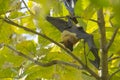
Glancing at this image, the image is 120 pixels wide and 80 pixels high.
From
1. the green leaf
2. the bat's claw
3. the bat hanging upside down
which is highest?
the bat hanging upside down

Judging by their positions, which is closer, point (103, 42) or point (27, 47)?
point (103, 42)

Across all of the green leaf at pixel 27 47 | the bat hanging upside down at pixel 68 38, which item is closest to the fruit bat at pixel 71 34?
the bat hanging upside down at pixel 68 38

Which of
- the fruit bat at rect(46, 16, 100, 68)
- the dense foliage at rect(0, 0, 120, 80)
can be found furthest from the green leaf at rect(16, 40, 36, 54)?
the fruit bat at rect(46, 16, 100, 68)

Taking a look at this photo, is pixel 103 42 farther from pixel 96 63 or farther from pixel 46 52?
pixel 46 52

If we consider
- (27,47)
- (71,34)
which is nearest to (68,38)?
(71,34)

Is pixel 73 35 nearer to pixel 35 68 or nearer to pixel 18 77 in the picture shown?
pixel 35 68

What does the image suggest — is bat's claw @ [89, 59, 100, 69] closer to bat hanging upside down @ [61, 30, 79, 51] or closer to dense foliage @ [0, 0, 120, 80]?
dense foliage @ [0, 0, 120, 80]

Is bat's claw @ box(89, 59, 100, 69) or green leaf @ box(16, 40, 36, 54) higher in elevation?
green leaf @ box(16, 40, 36, 54)

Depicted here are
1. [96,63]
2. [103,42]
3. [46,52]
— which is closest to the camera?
[103,42]

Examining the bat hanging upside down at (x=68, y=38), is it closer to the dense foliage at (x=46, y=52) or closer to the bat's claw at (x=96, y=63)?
the dense foliage at (x=46, y=52)

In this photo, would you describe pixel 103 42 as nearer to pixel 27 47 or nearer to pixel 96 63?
pixel 96 63

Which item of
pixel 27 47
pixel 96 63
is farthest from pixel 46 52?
pixel 96 63

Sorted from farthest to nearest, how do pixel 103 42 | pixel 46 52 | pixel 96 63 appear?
pixel 46 52 < pixel 96 63 < pixel 103 42

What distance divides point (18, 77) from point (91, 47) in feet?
1.16
